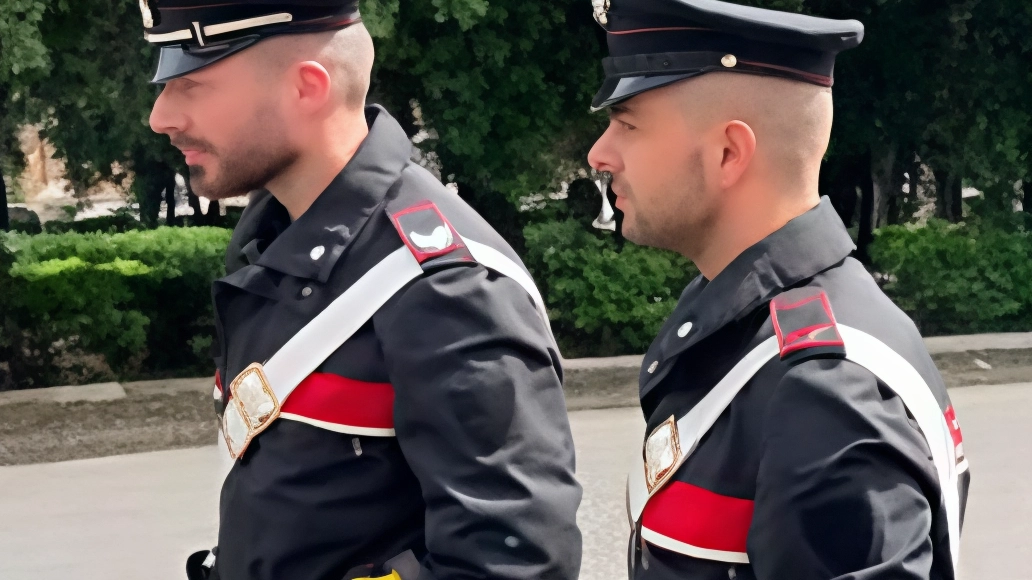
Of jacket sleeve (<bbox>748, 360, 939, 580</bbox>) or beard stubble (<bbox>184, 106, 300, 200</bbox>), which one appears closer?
jacket sleeve (<bbox>748, 360, 939, 580</bbox>)

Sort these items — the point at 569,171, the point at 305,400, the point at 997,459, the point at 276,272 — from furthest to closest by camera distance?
the point at 569,171, the point at 997,459, the point at 276,272, the point at 305,400

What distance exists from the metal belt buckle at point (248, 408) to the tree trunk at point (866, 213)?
1058cm

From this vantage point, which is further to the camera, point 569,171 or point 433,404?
point 569,171

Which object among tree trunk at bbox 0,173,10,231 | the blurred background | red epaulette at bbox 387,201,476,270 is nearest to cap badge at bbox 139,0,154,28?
red epaulette at bbox 387,201,476,270

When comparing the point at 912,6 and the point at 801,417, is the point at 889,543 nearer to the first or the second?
the point at 801,417

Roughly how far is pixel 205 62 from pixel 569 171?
28.7 feet

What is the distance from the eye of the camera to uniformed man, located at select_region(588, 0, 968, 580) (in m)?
1.57

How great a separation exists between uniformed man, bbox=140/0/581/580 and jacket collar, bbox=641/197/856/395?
0.85ft

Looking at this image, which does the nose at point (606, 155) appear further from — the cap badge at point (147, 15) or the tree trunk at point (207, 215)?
the tree trunk at point (207, 215)

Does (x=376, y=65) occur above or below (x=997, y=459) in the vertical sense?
above

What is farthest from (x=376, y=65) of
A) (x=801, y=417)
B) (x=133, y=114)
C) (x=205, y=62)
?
(x=801, y=417)

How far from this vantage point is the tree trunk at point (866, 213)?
12.2 meters

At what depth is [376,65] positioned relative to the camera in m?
9.79

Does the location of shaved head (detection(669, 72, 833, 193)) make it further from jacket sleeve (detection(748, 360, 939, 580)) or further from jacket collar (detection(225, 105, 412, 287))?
jacket collar (detection(225, 105, 412, 287))
